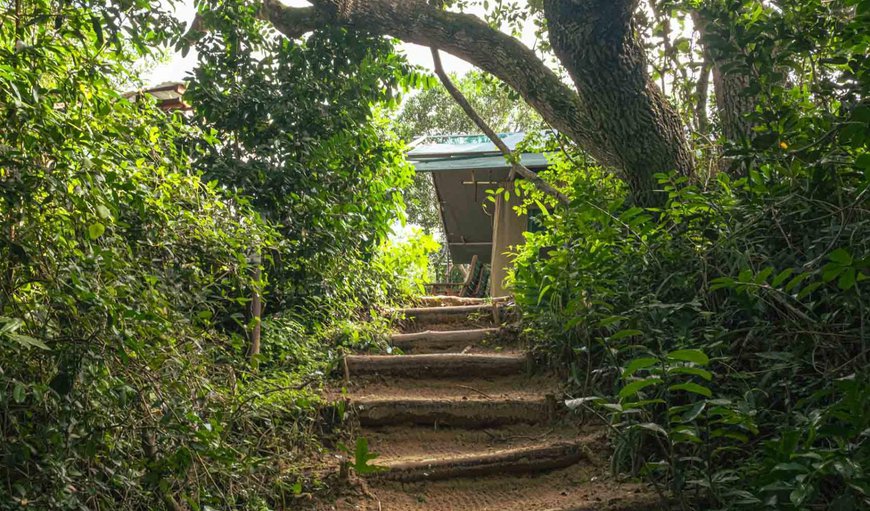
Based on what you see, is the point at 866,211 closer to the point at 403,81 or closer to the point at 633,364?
the point at 633,364

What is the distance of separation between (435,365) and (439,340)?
0.66m

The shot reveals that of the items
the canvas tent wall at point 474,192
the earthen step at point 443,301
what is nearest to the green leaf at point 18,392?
the earthen step at point 443,301

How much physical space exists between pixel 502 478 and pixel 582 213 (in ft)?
4.55

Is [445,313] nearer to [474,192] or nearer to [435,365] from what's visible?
[435,365]

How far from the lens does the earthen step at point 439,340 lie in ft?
17.8

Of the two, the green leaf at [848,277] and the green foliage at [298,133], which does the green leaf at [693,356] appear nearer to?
the green leaf at [848,277]

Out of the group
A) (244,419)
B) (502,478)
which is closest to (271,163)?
(244,419)

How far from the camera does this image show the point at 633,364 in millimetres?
2064

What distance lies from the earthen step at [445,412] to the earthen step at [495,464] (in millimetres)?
549

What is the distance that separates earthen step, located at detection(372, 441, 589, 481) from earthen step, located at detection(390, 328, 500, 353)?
184cm

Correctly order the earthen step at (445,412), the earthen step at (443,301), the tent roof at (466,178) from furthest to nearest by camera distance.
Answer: the tent roof at (466,178) → the earthen step at (443,301) → the earthen step at (445,412)

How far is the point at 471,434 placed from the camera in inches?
164

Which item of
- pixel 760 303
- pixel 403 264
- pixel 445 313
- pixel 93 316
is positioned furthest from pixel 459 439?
pixel 403 264

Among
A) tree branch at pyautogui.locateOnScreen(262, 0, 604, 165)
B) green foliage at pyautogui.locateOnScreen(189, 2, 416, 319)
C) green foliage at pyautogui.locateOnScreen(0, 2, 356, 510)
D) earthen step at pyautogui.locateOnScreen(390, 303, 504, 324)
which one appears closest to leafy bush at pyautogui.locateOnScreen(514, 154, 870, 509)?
tree branch at pyautogui.locateOnScreen(262, 0, 604, 165)
